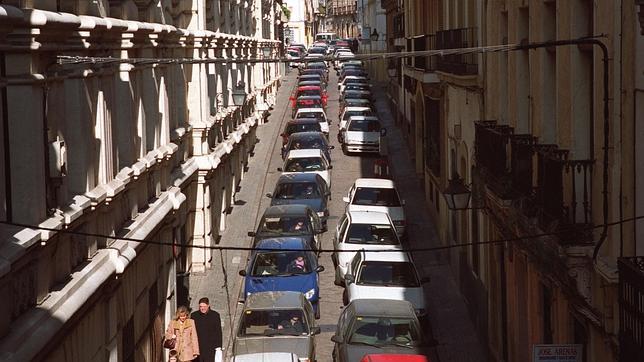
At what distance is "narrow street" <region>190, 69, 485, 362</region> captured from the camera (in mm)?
21703

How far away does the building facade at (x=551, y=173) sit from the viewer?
38.7ft

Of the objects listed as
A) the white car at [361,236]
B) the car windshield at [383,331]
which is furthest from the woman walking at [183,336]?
the white car at [361,236]

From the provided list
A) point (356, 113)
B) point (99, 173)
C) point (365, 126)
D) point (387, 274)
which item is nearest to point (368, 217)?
point (387, 274)

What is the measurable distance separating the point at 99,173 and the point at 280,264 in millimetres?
7711

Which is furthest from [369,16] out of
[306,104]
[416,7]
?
[416,7]

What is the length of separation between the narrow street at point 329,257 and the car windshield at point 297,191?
118 centimetres

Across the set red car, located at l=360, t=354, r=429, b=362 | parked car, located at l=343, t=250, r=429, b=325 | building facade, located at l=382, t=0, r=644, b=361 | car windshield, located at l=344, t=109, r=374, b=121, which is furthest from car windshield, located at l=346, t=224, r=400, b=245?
car windshield, located at l=344, t=109, r=374, b=121

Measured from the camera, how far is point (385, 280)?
22.2m

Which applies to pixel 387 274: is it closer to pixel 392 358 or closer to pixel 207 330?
pixel 207 330

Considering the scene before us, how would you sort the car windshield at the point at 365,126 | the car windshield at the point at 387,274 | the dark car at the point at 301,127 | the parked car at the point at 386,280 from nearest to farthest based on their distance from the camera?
the parked car at the point at 386,280
the car windshield at the point at 387,274
the car windshield at the point at 365,126
the dark car at the point at 301,127

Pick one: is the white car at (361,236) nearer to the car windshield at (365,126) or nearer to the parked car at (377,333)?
the parked car at (377,333)

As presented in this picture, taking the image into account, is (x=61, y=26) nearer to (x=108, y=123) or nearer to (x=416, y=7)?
(x=108, y=123)

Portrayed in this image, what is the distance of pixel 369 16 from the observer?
88.8 metres

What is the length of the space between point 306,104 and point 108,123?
39.6 m
